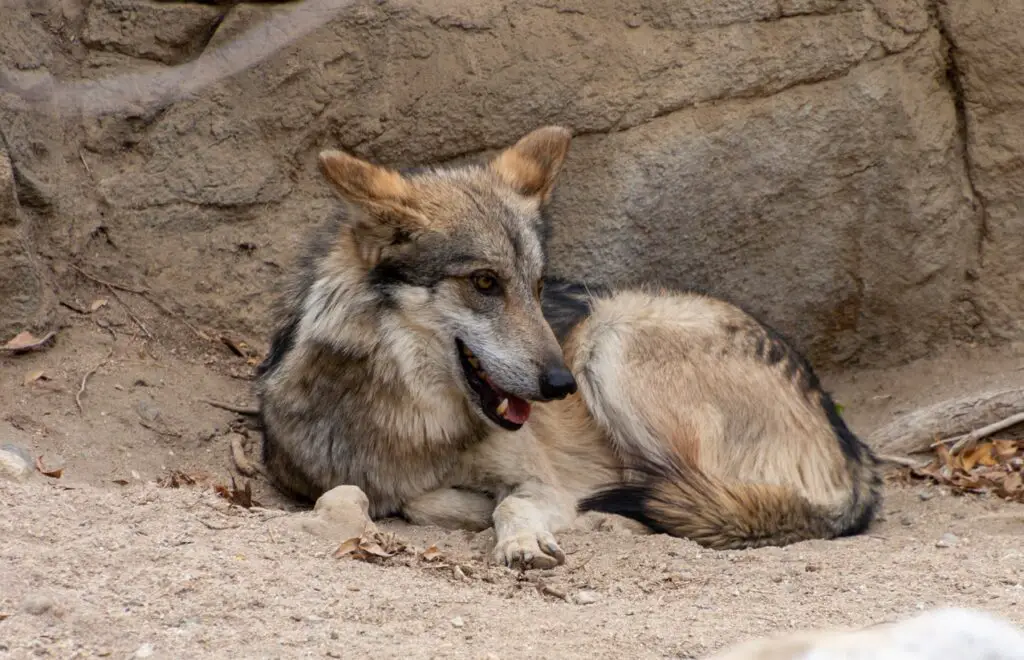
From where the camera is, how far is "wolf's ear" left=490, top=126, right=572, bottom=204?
5562 mm

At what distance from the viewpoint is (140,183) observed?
6.41m

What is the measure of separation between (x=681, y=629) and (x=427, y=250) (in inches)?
81.1

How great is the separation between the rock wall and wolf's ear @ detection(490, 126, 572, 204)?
704 millimetres

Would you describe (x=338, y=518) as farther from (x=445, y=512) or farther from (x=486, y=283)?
(x=486, y=283)

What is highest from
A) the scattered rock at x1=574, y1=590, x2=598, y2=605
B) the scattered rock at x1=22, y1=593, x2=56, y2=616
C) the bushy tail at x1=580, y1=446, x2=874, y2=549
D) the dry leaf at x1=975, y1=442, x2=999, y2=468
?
the scattered rock at x1=22, y1=593, x2=56, y2=616

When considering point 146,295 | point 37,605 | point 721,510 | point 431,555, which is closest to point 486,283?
point 431,555

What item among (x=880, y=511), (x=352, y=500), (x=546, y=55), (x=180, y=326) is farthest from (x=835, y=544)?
(x=180, y=326)

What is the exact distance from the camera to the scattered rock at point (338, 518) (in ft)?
14.1

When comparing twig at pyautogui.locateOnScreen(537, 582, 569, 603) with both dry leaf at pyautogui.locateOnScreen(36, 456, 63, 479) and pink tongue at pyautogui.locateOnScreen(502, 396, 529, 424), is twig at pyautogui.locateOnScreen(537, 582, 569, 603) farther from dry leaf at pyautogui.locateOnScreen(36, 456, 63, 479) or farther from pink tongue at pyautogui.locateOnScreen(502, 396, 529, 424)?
dry leaf at pyautogui.locateOnScreen(36, 456, 63, 479)

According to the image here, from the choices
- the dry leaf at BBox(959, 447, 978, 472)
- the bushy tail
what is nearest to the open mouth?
the bushy tail

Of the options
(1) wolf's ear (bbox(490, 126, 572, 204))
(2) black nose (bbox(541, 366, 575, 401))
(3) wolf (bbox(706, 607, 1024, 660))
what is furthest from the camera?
(1) wolf's ear (bbox(490, 126, 572, 204))

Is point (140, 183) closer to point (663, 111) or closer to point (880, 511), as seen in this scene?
point (663, 111)

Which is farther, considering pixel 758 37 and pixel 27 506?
pixel 758 37

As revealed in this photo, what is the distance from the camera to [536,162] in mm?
5691
